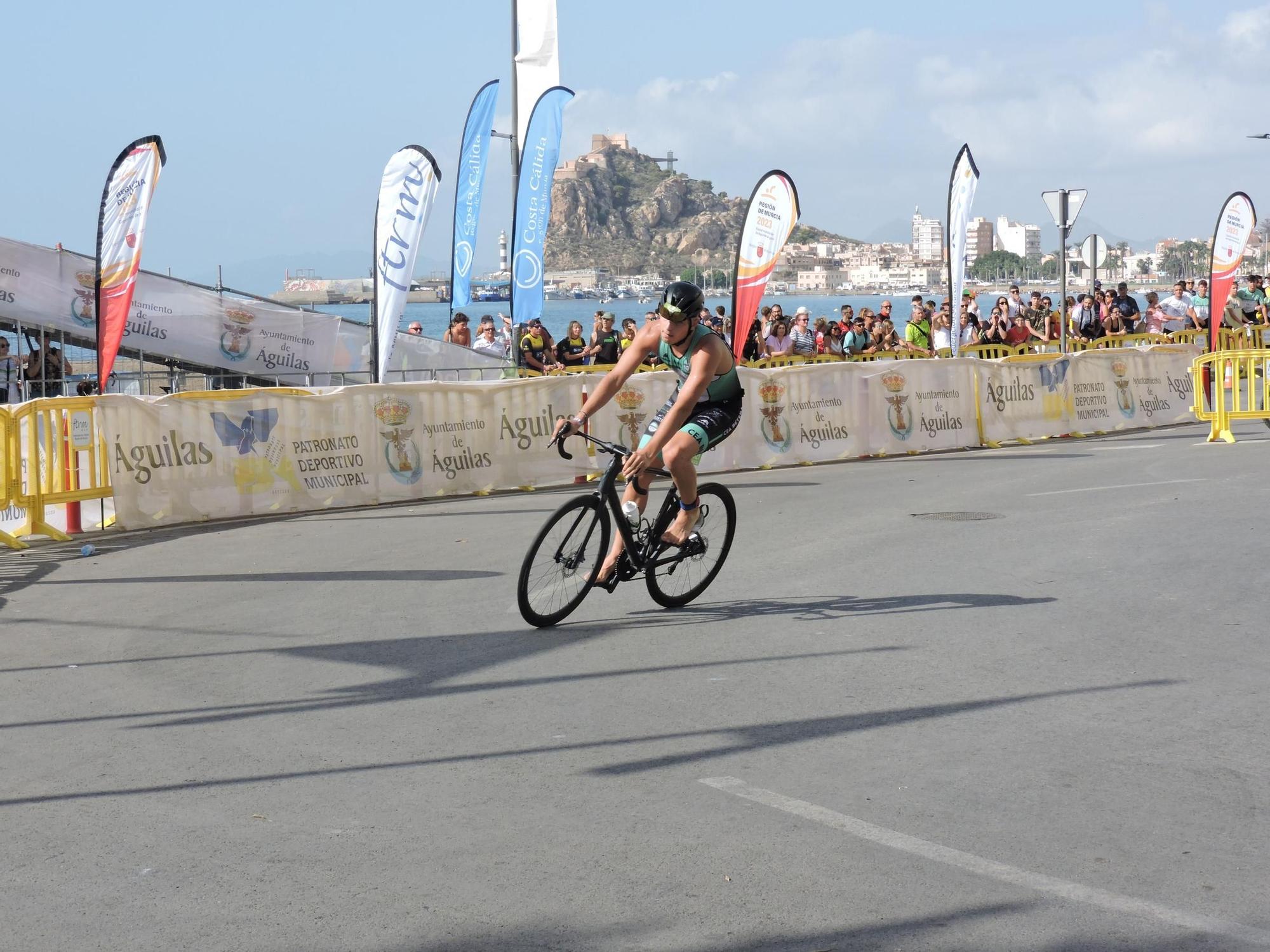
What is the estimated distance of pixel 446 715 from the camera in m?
6.21

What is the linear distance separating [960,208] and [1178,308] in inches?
276

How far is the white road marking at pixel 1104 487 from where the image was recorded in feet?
45.3

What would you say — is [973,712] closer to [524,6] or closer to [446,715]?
[446,715]

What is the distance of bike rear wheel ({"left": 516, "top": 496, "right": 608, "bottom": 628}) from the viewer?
777 centimetres

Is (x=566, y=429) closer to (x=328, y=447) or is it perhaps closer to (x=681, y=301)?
(x=681, y=301)

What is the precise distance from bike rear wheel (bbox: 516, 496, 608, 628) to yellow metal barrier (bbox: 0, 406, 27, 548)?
5.90 m

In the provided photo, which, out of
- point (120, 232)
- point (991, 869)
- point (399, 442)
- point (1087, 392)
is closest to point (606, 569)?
point (991, 869)

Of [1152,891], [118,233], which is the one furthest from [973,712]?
[118,233]

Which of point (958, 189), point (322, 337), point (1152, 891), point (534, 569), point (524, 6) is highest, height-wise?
point (524, 6)

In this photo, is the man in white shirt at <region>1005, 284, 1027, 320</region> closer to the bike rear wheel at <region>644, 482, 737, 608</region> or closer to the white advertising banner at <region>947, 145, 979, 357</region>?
the white advertising banner at <region>947, 145, 979, 357</region>

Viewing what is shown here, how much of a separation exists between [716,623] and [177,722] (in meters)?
3.11

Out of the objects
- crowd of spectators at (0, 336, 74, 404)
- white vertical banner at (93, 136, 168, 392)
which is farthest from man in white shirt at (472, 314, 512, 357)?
white vertical banner at (93, 136, 168, 392)

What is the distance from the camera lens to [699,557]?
8641 millimetres

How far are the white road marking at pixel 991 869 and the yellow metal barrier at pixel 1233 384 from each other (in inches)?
607
